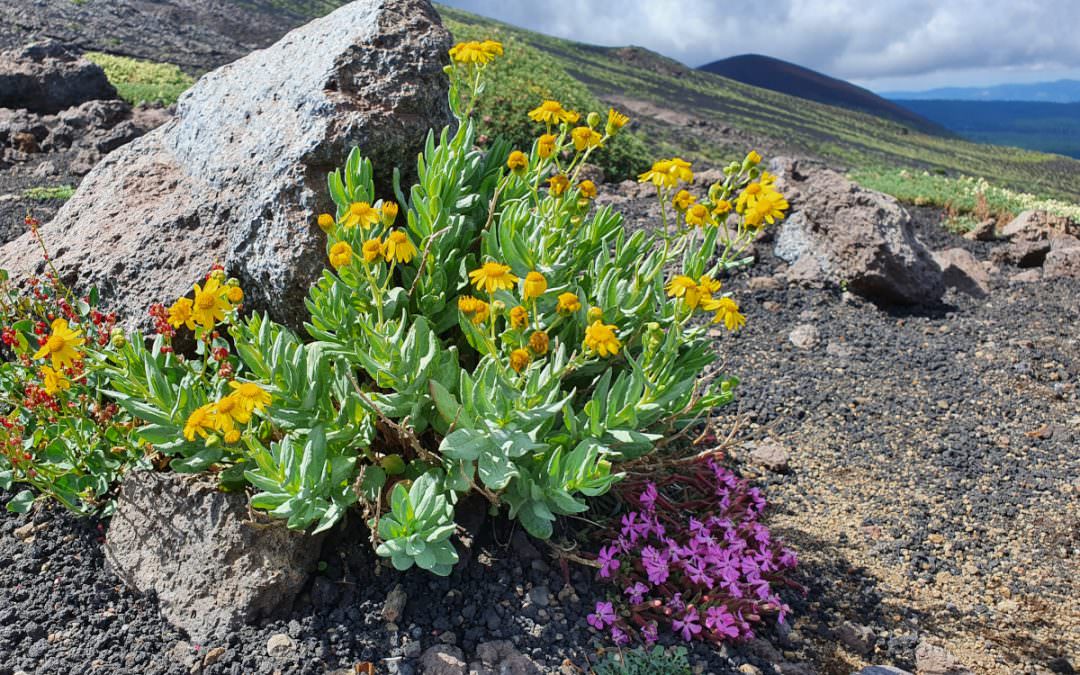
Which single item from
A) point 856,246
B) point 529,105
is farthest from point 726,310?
point 529,105

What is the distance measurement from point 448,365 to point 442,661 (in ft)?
3.31

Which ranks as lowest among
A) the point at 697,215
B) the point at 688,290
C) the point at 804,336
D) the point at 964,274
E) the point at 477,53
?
the point at 804,336

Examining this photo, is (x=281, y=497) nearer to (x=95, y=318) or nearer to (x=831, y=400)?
(x=95, y=318)

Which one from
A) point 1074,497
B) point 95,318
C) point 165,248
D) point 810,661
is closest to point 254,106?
point 165,248

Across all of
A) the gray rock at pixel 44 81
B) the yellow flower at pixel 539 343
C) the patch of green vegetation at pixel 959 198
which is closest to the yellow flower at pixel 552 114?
the yellow flower at pixel 539 343

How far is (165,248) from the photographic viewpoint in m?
3.76

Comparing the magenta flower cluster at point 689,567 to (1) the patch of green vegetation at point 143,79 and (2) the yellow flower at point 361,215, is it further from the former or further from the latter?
(1) the patch of green vegetation at point 143,79

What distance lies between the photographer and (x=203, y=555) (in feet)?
9.55

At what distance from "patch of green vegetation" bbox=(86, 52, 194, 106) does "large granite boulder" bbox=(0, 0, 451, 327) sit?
8179 millimetres

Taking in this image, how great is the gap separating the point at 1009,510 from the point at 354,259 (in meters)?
3.63

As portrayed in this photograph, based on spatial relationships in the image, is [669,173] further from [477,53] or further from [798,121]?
[798,121]

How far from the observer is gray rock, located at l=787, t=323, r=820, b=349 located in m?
5.76

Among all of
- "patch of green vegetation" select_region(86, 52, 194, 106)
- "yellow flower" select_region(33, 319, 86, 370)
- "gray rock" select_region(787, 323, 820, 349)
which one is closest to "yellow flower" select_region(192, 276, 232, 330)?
"yellow flower" select_region(33, 319, 86, 370)

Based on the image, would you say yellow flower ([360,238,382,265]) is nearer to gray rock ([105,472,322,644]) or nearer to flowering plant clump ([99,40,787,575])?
flowering plant clump ([99,40,787,575])
